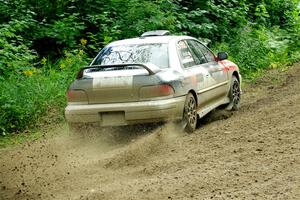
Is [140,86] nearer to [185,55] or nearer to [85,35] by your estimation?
[185,55]

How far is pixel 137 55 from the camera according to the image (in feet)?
27.5

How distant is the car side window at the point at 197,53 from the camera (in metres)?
9.01

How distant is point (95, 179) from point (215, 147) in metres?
1.72

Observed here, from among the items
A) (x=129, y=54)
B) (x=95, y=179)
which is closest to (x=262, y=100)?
(x=129, y=54)

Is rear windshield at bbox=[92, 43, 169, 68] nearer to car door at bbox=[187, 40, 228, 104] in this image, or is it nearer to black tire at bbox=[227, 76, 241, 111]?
car door at bbox=[187, 40, 228, 104]

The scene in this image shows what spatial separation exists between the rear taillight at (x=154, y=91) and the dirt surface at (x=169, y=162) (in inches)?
19.3

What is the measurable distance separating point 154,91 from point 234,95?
2.98 meters

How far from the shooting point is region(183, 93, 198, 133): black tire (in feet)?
26.2

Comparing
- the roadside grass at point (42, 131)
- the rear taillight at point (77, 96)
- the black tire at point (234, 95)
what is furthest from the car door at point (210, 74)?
the roadside grass at point (42, 131)

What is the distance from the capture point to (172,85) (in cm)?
773


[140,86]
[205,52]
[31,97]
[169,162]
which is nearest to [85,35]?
[31,97]

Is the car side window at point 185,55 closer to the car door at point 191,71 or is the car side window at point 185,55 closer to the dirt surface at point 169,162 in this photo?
the car door at point 191,71

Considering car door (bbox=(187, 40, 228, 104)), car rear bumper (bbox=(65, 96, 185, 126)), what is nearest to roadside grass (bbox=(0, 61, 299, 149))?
car rear bumper (bbox=(65, 96, 185, 126))

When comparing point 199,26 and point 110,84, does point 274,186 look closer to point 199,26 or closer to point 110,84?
point 110,84
